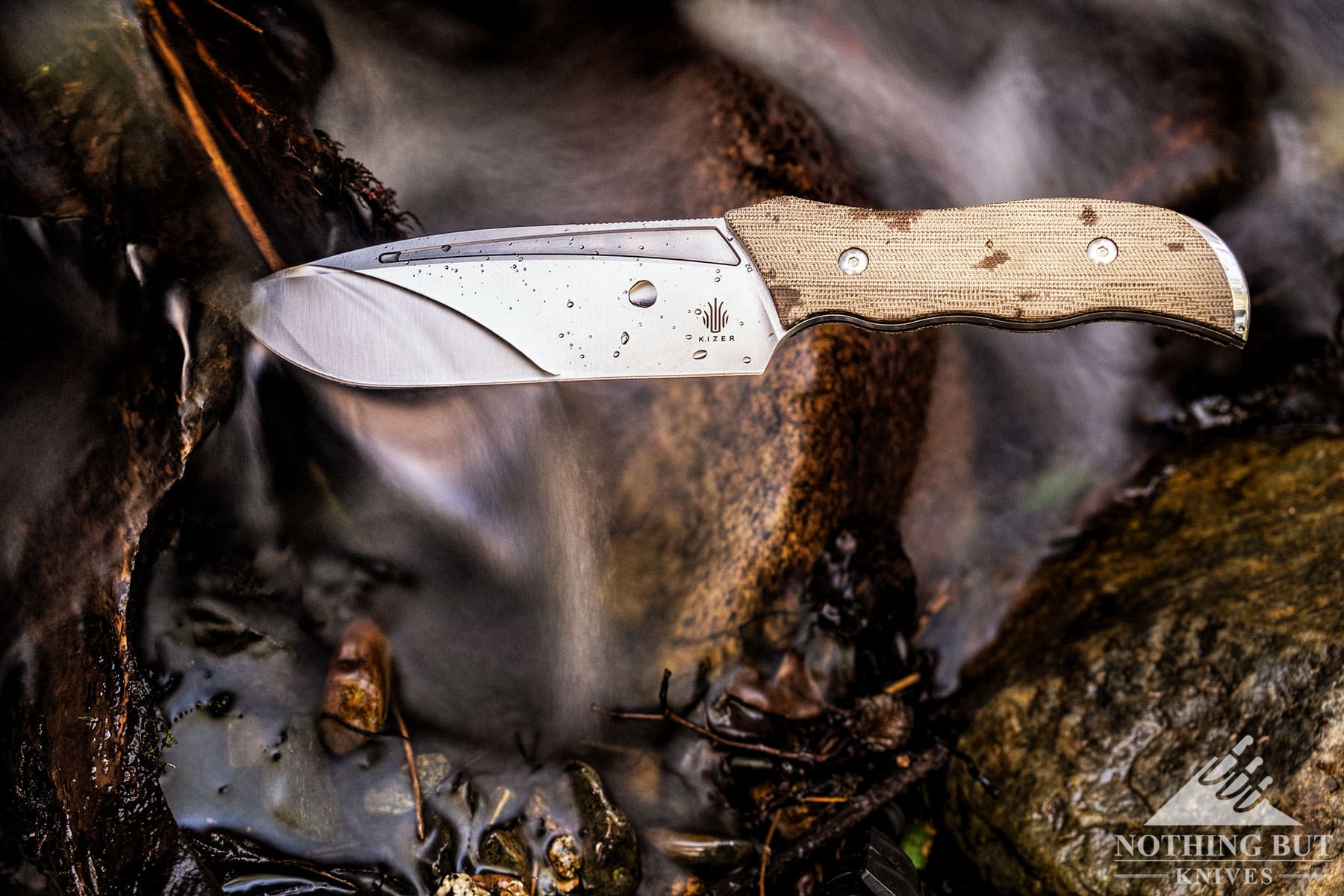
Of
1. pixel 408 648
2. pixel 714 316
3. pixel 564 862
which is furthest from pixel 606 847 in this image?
pixel 714 316

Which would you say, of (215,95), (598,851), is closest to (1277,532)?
(598,851)

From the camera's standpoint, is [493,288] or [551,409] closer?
[493,288]

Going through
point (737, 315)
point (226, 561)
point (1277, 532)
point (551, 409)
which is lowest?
point (226, 561)

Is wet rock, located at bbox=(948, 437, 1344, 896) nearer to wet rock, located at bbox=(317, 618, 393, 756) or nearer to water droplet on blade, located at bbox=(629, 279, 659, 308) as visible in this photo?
water droplet on blade, located at bbox=(629, 279, 659, 308)

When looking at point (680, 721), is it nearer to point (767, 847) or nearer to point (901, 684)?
point (767, 847)

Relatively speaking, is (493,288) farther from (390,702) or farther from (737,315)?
(390,702)

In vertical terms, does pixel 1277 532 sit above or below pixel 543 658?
above

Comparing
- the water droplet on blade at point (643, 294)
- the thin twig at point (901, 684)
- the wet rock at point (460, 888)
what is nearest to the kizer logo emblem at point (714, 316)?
the water droplet on blade at point (643, 294)
